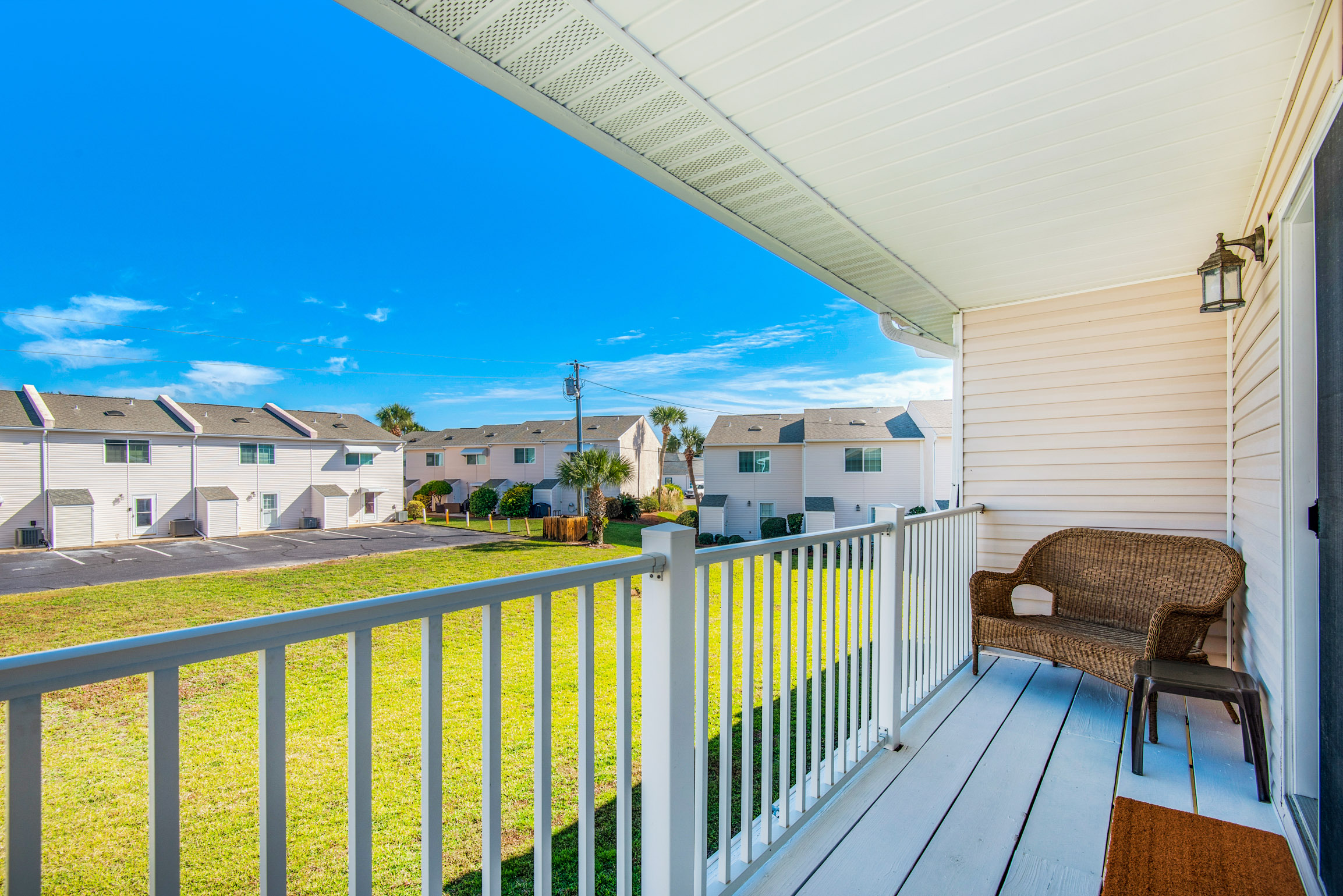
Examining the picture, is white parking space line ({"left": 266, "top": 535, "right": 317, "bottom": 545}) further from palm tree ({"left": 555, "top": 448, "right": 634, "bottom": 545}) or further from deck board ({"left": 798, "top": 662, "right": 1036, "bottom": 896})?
deck board ({"left": 798, "top": 662, "right": 1036, "bottom": 896})

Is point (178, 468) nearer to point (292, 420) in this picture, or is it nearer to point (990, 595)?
point (292, 420)

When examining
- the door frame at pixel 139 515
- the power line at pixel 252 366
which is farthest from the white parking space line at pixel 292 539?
the power line at pixel 252 366

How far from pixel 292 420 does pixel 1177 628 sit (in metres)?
27.3

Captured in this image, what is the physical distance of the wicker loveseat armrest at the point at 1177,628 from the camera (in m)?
2.55

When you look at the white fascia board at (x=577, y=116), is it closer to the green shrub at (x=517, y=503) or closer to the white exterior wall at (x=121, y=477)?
the white exterior wall at (x=121, y=477)

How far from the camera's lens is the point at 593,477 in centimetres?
1947

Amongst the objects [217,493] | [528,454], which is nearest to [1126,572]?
[217,493]

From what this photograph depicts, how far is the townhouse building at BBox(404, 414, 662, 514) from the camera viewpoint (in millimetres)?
26484

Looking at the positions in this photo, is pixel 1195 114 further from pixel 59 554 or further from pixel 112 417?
pixel 112 417

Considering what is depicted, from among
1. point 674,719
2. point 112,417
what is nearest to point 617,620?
point 674,719

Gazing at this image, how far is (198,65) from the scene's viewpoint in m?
24.3

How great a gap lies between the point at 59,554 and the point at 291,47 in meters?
20.5

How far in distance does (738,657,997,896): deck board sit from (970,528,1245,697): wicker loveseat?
604 millimetres

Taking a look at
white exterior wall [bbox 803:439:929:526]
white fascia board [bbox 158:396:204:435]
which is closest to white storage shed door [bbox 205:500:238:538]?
white fascia board [bbox 158:396:204:435]
